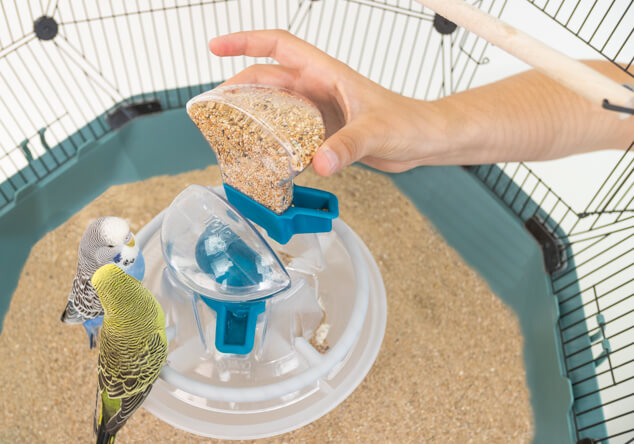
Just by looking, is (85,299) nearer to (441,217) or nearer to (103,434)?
(103,434)

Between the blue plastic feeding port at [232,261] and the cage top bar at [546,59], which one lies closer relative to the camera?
the cage top bar at [546,59]

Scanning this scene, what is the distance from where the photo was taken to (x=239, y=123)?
746 mm

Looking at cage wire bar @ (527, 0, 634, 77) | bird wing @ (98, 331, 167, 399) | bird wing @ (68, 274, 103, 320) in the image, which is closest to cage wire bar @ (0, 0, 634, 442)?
cage wire bar @ (527, 0, 634, 77)

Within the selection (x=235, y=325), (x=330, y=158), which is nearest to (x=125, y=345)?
(x=235, y=325)

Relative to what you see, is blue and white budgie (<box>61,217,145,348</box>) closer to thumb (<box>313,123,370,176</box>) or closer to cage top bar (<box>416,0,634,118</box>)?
thumb (<box>313,123,370,176</box>)

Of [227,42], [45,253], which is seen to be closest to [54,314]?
[45,253]

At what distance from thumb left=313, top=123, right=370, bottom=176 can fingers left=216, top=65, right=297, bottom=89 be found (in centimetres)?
24

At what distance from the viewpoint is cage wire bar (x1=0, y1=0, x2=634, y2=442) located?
1291mm

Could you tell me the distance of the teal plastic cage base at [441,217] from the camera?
128 centimetres

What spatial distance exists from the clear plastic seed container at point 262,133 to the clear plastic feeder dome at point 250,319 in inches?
4.2

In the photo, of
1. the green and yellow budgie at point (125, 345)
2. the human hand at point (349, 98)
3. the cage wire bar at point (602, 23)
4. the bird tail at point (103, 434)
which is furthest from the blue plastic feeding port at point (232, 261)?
the cage wire bar at point (602, 23)

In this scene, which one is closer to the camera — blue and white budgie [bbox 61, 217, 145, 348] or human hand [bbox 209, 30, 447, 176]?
human hand [bbox 209, 30, 447, 176]

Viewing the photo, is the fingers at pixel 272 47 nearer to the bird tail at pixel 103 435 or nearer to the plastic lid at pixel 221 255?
the plastic lid at pixel 221 255

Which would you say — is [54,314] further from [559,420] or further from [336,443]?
[559,420]
